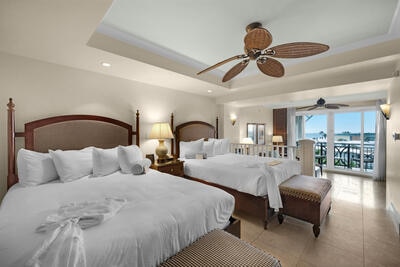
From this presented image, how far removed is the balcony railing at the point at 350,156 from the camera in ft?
16.9

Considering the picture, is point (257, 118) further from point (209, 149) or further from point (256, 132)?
point (209, 149)

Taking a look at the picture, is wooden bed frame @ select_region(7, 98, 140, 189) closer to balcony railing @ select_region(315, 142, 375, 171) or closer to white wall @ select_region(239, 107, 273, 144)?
white wall @ select_region(239, 107, 273, 144)

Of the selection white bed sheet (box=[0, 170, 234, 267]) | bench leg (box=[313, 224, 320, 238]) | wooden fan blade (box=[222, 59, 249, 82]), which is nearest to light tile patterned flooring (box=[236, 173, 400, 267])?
bench leg (box=[313, 224, 320, 238])

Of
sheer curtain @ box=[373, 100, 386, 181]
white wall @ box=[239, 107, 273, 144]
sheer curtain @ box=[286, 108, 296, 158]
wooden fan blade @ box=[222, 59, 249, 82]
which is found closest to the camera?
wooden fan blade @ box=[222, 59, 249, 82]

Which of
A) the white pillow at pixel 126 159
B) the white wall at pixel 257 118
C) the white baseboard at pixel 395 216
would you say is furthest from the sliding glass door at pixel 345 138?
the white pillow at pixel 126 159

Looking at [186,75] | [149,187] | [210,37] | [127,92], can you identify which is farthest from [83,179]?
[210,37]

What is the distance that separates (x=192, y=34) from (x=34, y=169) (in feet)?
8.08

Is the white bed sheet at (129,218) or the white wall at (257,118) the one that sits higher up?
the white wall at (257,118)

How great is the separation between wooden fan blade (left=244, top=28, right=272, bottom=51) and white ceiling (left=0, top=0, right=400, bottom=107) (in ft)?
1.27

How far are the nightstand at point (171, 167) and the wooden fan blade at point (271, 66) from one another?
6.89ft

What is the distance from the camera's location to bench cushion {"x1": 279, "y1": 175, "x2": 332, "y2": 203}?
213cm

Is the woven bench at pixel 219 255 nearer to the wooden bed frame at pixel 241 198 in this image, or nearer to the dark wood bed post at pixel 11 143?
the wooden bed frame at pixel 241 198

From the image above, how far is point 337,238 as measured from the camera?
208 centimetres

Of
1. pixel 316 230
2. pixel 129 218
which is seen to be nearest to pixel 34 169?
pixel 129 218
